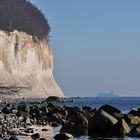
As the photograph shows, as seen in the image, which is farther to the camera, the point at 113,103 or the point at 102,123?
the point at 113,103

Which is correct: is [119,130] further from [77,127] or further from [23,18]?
[23,18]

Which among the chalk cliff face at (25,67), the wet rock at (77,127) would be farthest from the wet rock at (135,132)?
the chalk cliff face at (25,67)

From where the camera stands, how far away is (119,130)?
87.6 feet

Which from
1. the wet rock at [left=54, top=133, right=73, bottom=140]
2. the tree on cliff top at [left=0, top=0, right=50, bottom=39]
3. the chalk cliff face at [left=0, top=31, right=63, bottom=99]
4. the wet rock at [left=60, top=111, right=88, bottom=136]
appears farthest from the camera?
the tree on cliff top at [left=0, top=0, right=50, bottom=39]

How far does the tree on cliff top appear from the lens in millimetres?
105750

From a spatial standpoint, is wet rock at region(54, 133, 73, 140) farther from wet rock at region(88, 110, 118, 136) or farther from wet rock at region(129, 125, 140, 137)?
wet rock at region(129, 125, 140, 137)

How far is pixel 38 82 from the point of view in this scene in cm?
11100

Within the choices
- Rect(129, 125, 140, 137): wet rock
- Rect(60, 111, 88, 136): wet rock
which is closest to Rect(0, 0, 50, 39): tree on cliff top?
Rect(60, 111, 88, 136): wet rock

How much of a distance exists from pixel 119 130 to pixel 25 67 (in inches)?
3243

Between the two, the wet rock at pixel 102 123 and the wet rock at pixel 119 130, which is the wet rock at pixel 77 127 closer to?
the wet rock at pixel 102 123

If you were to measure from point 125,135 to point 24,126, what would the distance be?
22.4 ft

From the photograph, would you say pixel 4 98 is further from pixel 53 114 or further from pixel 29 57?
pixel 53 114

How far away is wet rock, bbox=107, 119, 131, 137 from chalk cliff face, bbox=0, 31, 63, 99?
2754 inches

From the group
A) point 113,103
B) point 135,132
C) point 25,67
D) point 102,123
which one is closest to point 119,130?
point 135,132
